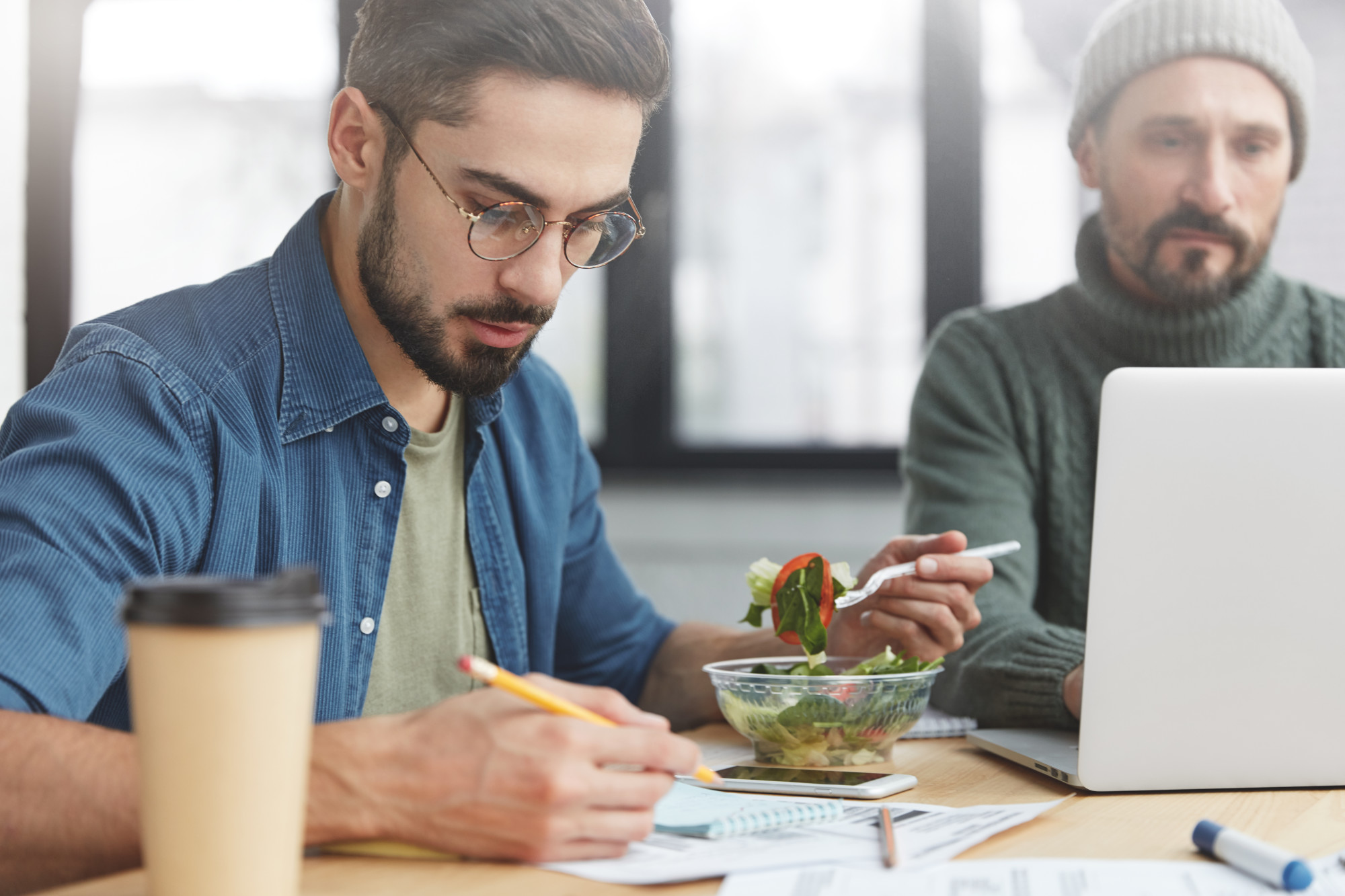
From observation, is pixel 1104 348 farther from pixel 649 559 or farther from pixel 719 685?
pixel 649 559

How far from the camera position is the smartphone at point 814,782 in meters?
Result: 0.85

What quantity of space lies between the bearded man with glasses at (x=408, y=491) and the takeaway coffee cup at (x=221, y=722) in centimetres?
13

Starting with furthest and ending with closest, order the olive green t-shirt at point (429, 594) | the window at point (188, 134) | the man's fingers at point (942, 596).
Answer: the window at point (188, 134)
the olive green t-shirt at point (429, 594)
the man's fingers at point (942, 596)

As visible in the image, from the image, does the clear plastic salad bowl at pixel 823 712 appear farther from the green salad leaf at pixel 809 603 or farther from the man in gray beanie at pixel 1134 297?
the man in gray beanie at pixel 1134 297

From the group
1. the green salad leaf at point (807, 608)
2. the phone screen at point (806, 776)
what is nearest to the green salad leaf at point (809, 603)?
the green salad leaf at point (807, 608)

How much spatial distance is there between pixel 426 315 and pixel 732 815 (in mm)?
616

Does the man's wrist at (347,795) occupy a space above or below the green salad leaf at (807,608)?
below

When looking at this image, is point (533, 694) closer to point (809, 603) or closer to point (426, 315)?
point (809, 603)

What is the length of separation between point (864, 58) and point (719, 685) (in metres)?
2.08

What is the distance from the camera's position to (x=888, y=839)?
0.71m

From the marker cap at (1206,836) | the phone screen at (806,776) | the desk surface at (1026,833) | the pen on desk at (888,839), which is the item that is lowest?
the phone screen at (806,776)

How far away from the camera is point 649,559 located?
2.73 m

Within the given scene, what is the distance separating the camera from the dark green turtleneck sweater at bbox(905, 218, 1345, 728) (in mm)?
1549

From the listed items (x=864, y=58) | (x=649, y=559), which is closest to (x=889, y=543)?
(x=649, y=559)
